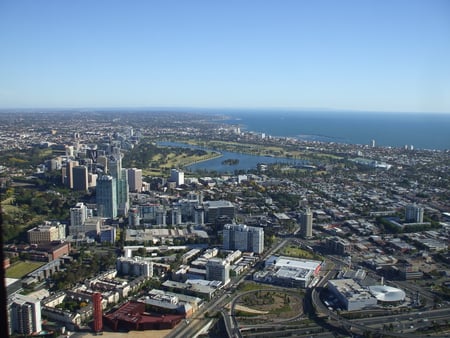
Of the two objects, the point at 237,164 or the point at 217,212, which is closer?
the point at 217,212

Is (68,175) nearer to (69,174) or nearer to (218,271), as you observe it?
(69,174)

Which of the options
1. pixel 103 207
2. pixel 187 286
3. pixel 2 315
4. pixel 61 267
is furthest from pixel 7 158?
pixel 2 315

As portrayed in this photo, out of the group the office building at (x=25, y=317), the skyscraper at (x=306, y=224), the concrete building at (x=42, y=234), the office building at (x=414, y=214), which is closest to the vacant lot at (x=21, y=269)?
the concrete building at (x=42, y=234)

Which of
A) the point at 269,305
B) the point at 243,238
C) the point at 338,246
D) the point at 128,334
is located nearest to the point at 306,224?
the point at 338,246

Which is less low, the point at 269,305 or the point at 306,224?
the point at 306,224

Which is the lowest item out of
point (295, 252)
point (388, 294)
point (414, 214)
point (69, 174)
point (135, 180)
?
point (295, 252)

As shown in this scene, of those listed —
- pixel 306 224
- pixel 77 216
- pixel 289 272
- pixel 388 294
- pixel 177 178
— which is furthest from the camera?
pixel 177 178
